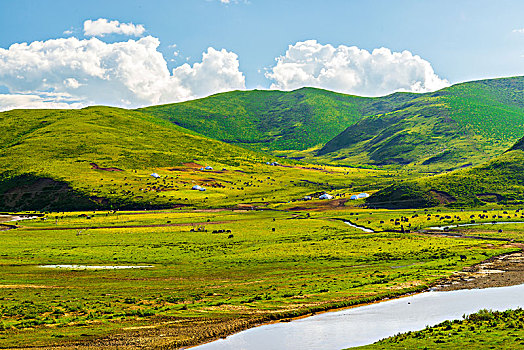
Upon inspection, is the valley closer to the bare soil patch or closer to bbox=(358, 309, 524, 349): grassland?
bbox=(358, 309, 524, 349): grassland

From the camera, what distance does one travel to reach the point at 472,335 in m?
31.1

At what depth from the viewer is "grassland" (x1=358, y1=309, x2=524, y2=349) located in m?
28.7

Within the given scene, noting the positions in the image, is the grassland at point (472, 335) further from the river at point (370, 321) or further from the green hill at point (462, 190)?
the green hill at point (462, 190)

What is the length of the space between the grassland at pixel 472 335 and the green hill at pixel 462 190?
137m

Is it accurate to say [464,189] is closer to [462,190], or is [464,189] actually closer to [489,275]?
[462,190]

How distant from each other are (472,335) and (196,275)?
128 feet

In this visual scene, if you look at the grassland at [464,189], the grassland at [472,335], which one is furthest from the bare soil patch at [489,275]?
the grassland at [464,189]

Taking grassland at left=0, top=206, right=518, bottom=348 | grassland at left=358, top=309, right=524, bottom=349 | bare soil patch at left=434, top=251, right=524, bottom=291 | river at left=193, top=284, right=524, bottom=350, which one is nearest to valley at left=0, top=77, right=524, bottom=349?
grassland at left=0, top=206, right=518, bottom=348

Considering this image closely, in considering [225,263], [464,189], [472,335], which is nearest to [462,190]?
[464,189]

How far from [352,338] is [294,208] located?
137 metres

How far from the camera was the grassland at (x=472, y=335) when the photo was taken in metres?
28.7

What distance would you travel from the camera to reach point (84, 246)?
91562mm

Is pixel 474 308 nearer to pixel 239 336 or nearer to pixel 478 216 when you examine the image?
pixel 239 336

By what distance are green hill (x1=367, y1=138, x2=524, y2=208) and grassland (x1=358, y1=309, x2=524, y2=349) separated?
136508 millimetres
